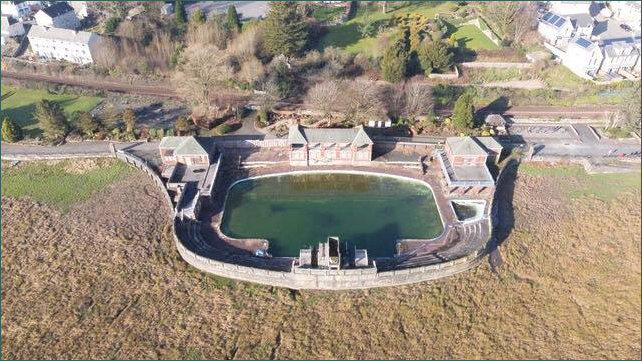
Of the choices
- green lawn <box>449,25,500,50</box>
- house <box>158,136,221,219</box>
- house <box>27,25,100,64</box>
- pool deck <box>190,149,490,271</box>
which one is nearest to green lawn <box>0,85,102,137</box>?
house <box>27,25,100,64</box>

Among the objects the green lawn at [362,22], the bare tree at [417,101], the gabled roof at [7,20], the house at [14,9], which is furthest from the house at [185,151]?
the house at [14,9]

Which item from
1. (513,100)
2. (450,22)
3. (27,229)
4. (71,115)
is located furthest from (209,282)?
(450,22)

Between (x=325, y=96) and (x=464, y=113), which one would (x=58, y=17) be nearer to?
(x=325, y=96)

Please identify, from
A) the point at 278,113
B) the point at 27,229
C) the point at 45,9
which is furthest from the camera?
the point at 45,9

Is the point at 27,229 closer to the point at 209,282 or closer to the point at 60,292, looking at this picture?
the point at 60,292

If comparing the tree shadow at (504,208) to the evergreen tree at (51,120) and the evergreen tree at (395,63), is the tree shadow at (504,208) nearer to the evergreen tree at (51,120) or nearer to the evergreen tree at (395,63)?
the evergreen tree at (395,63)

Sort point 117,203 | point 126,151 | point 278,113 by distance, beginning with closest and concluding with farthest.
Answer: point 117,203, point 126,151, point 278,113

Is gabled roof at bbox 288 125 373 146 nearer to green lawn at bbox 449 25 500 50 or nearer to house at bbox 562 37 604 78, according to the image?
green lawn at bbox 449 25 500 50
